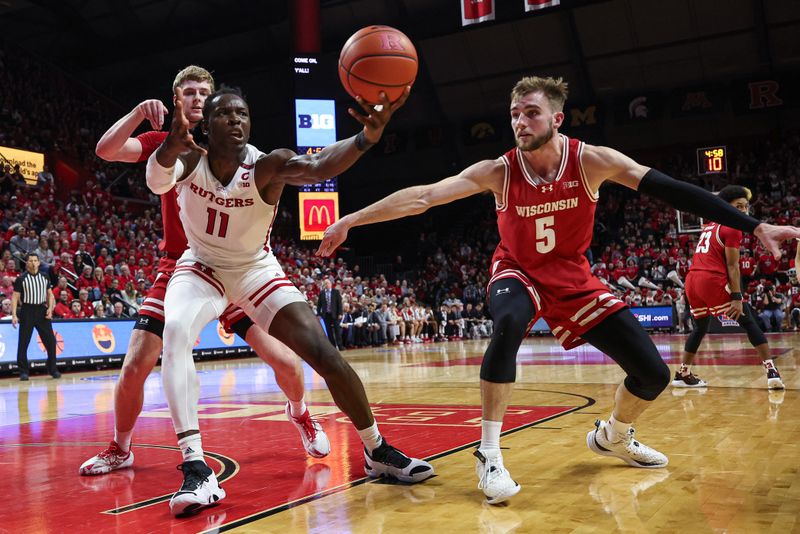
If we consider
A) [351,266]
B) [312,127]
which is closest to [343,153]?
[312,127]

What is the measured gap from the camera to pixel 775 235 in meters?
3.31

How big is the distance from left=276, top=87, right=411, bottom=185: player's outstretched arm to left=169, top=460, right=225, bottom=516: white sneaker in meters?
1.54

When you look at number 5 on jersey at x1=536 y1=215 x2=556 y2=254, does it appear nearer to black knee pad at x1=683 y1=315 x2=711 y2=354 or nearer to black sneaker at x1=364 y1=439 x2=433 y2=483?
black sneaker at x1=364 y1=439 x2=433 y2=483

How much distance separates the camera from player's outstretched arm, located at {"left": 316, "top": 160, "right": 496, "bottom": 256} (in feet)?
12.3

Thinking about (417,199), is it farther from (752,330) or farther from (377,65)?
(752,330)

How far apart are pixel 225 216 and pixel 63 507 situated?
1675 millimetres

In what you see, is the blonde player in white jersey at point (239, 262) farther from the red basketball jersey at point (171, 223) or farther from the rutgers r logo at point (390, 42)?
the red basketball jersey at point (171, 223)

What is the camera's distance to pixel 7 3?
83.5 feet

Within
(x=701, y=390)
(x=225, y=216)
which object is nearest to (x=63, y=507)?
(x=225, y=216)

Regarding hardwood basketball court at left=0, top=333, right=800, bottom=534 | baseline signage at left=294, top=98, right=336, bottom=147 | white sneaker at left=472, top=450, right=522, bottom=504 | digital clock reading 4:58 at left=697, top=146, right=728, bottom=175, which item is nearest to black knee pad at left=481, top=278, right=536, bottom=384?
white sneaker at left=472, top=450, right=522, bottom=504

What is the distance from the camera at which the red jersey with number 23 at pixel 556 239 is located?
400 cm

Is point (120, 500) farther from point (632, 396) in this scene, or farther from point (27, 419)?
point (27, 419)

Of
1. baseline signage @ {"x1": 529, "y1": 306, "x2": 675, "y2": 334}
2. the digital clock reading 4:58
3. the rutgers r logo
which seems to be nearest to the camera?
the rutgers r logo

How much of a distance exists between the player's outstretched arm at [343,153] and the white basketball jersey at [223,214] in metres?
0.25
